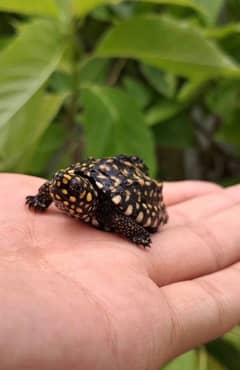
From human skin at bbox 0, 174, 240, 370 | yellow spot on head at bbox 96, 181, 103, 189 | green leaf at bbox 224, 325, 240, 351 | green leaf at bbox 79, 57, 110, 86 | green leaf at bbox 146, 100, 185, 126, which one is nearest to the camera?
human skin at bbox 0, 174, 240, 370

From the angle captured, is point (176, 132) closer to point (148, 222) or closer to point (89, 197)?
point (148, 222)

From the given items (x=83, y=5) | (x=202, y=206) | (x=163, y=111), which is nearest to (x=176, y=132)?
(x=163, y=111)

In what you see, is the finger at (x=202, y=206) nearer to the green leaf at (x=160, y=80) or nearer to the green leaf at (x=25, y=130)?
the green leaf at (x=25, y=130)

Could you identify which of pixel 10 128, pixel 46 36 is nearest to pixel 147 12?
pixel 46 36

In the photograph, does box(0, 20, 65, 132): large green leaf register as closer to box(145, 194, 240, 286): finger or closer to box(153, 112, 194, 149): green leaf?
box(145, 194, 240, 286): finger

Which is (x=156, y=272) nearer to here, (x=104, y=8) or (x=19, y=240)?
(x=19, y=240)

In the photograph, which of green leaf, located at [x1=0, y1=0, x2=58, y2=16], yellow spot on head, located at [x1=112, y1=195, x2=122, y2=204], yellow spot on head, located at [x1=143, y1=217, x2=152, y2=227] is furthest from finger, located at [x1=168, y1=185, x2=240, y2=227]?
green leaf, located at [x1=0, y1=0, x2=58, y2=16]

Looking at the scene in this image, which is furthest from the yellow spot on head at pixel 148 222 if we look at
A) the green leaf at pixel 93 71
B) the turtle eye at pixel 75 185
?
the green leaf at pixel 93 71
